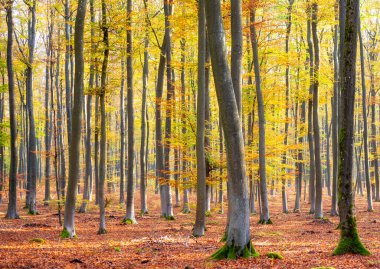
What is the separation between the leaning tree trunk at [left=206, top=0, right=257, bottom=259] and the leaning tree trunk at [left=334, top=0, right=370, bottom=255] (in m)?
2.10

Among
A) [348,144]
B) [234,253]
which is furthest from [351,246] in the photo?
[234,253]

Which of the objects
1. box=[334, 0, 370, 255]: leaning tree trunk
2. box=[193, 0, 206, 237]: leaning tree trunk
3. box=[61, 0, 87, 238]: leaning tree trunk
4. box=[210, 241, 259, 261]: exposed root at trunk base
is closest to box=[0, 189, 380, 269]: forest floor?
box=[210, 241, 259, 261]: exposed root at trunk base

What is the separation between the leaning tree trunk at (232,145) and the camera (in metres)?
7.58

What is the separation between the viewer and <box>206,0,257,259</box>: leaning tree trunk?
7.58 metres

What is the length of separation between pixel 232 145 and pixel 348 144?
2539mm

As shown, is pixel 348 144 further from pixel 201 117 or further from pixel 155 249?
pixel 155 249

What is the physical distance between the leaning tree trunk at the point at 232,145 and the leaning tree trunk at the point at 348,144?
2104mm

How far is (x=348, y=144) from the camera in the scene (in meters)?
8.16

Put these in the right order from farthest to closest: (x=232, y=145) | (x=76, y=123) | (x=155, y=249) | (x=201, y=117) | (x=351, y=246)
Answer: (x=201, y=117)
(x=76, y=123)
(x=155, y=249)
(x=351, y=246)
(x=232, y=145)

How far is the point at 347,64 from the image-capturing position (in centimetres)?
824

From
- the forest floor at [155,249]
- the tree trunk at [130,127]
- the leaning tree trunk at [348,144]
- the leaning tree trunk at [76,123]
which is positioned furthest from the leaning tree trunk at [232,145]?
the tree trunk at [130,127]

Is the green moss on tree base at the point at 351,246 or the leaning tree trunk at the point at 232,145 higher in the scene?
the leaning tree trunk at the point at 232,145

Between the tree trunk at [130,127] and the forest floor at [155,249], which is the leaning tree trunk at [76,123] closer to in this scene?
the forest floor at [155,249]

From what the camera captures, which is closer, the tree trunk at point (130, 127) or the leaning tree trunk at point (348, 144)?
Result: the leaning tree trunk at point (348, 144)
